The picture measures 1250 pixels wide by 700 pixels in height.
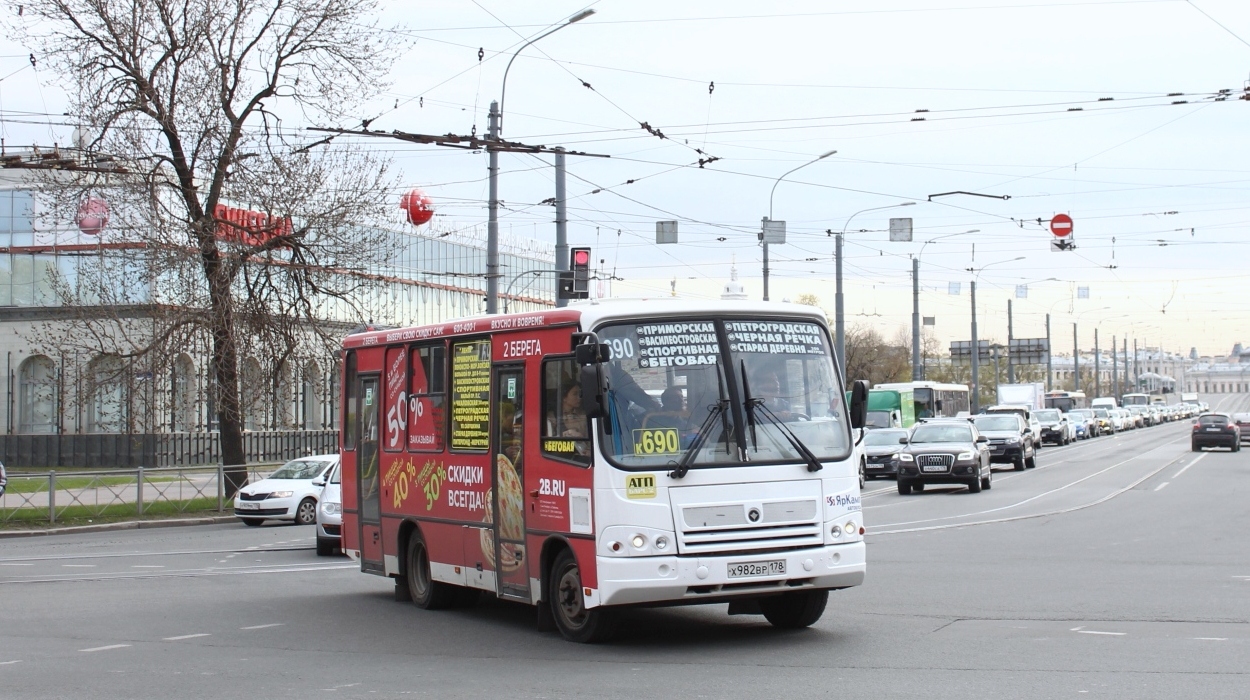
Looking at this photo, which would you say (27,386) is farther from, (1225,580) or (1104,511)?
(1225,580)

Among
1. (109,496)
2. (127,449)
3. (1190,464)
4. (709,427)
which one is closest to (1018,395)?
(1190,464)

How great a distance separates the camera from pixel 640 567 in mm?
10289

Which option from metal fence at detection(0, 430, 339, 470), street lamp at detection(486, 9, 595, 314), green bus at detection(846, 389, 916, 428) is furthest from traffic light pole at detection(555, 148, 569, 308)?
green bus at detection(846, 389, 916, 428)

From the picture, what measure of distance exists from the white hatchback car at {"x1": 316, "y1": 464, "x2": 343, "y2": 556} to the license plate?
11217 mm

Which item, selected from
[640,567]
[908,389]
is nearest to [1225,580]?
[640,567]

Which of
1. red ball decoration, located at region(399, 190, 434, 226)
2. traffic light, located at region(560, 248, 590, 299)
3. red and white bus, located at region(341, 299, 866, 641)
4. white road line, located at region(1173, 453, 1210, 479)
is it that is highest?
red ball decoration, located at region(399, 190, 434, 226)

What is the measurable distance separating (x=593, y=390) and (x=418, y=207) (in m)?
38.5

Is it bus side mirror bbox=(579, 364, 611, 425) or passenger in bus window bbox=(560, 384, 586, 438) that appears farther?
passenger in bus window bbox=(560, 384, 586, 438)

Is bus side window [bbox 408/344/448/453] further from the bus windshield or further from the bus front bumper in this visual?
the bus front bumper

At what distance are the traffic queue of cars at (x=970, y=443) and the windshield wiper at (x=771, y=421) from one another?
20945mm

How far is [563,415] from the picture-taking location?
1110cm

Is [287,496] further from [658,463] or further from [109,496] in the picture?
[658,463]

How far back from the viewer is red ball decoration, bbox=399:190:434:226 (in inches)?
1757

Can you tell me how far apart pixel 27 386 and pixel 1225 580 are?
4694 centimetres
